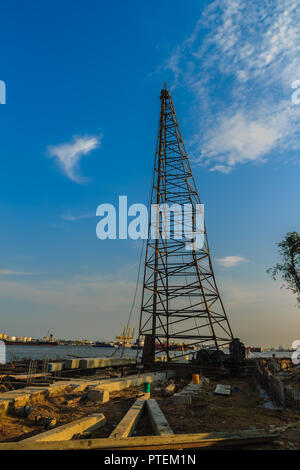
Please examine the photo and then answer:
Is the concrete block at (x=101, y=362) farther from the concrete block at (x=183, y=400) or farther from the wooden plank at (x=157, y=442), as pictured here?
the wooden plank at (x=157, y=442)

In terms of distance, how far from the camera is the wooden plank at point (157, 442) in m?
5.17

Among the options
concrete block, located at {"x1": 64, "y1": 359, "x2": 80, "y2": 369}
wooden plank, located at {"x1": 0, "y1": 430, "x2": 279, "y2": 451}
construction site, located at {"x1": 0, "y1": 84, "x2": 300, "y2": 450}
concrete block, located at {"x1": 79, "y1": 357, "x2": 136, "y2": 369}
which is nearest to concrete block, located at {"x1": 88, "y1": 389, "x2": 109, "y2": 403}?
construction site, located at {"x1": 0, "y1": 84, "x2": 300, "y2": 450}

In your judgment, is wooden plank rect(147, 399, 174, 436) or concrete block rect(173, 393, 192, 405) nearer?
wooden plank rect(147, 399, 174, 436)

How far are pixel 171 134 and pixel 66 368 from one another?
26.6 metres

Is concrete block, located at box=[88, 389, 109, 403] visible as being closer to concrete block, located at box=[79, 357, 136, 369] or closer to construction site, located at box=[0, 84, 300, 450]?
construction site, located at box=[0, 84, 300, 450]

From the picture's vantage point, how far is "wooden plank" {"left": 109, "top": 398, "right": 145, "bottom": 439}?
694cm

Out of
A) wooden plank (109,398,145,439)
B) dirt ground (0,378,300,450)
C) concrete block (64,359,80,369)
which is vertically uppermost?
concrete block (64,359,80,369)

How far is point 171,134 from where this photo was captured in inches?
1353

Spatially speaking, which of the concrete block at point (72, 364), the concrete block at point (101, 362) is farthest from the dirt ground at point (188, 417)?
the concrete block at point (101, 362)

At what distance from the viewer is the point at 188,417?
8930 mm

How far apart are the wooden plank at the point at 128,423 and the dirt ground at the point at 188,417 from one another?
0.24m

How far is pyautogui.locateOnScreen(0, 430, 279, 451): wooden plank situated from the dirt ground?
0.96 feet

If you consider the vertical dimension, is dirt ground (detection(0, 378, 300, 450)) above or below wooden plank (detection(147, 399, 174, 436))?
below
